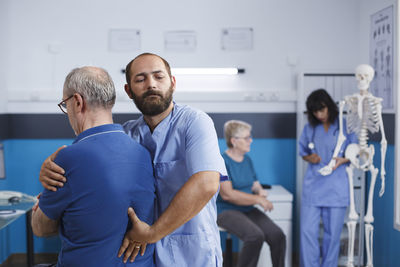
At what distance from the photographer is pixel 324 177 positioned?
118 inches

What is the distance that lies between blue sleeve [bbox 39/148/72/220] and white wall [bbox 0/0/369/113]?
7.85ft

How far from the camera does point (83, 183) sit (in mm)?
1104

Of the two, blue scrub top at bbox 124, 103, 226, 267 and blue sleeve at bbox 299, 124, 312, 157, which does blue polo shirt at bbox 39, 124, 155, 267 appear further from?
blue sleeve at bbox 299, 124, 312, 157

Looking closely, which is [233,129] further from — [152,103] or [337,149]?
[152,103]

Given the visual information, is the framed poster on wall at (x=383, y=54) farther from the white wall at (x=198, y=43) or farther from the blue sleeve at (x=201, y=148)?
the blue sleeve at (x=201, y=148)

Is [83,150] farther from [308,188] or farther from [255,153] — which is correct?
[255,153]

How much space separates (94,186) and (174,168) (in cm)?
28

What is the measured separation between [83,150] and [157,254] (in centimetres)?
43

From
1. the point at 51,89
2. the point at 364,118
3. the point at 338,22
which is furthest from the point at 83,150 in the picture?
the point at 338,22

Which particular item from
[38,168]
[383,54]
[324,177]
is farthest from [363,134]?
[38,168]

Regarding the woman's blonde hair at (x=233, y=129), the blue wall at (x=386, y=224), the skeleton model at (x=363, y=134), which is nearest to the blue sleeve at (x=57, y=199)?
the woman's blonde hair at (x=233, y=129)

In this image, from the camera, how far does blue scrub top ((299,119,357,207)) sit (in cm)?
295

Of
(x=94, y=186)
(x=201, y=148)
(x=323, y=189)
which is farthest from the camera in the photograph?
(x=323, y=189)

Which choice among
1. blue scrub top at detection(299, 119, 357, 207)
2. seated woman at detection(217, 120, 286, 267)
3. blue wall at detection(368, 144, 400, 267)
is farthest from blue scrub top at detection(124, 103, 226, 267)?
blue wall at detection(368, 144, 400, 267)
